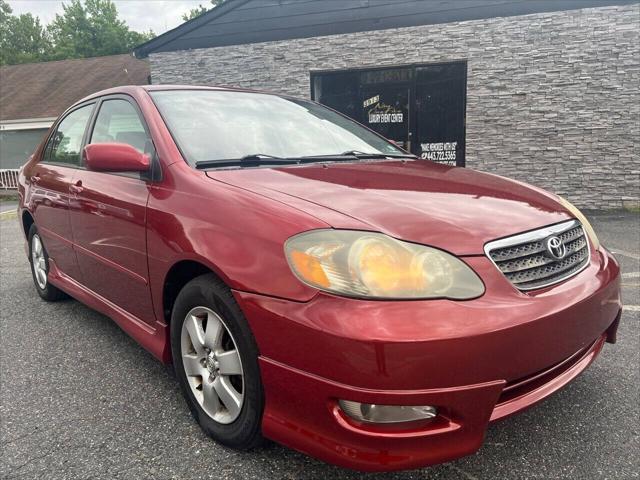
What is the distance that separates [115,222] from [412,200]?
156 cm

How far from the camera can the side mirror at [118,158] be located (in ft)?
7.61

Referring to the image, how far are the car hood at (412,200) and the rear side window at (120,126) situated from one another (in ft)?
2.14

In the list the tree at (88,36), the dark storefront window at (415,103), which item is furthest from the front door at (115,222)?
the tree at (88,36)

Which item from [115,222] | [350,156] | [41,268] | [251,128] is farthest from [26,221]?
[350,156]

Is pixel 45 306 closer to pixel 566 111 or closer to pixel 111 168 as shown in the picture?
pixel 111 168

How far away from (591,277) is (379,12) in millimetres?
8771

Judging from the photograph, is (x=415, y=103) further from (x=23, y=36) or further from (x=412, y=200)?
(x=23, y=36)

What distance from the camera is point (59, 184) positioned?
3.35 meters

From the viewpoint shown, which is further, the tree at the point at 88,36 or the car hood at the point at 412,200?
the tree at the point at 88,36

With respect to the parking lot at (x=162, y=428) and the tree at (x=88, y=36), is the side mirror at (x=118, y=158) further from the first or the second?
the tree at (x=88, y=36)

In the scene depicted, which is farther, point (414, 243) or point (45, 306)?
point (45, 306)

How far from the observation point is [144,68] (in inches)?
838

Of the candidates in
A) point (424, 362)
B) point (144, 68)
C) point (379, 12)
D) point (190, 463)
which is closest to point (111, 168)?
point (190, 463)

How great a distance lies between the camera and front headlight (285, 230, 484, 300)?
1.61 metres
